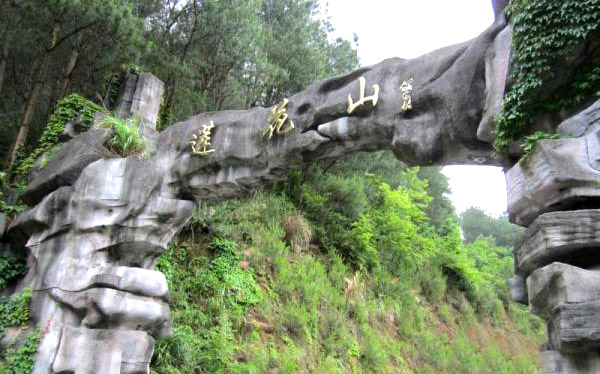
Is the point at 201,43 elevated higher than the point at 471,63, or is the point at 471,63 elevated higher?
the point at 201,43

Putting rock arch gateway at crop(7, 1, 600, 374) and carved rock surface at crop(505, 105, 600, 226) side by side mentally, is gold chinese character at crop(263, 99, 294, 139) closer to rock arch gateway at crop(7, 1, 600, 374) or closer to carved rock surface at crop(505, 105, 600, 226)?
rock arch gateway at crop(7, 1, 600, 374)

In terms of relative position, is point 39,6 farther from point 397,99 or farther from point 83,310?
point 397,99

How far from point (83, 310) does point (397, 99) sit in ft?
13.4

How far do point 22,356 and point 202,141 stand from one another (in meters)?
3.08

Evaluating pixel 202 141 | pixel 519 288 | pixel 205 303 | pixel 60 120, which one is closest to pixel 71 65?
pixel 60 120

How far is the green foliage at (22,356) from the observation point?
5.46 metres

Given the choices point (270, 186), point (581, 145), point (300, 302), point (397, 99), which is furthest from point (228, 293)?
point (581, 145)

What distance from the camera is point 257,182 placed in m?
5.95

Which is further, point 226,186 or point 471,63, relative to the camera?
point 226,186

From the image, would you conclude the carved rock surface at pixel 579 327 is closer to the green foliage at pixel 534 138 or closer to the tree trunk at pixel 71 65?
the green foliage at pixel 534 138

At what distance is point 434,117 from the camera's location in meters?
4.49

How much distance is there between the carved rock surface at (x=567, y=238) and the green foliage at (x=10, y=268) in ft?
20.0

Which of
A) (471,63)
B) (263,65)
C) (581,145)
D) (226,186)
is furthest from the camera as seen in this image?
(263,65)

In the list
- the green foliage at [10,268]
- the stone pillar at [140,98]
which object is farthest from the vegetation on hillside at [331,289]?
the stone pillar at [140,98]
